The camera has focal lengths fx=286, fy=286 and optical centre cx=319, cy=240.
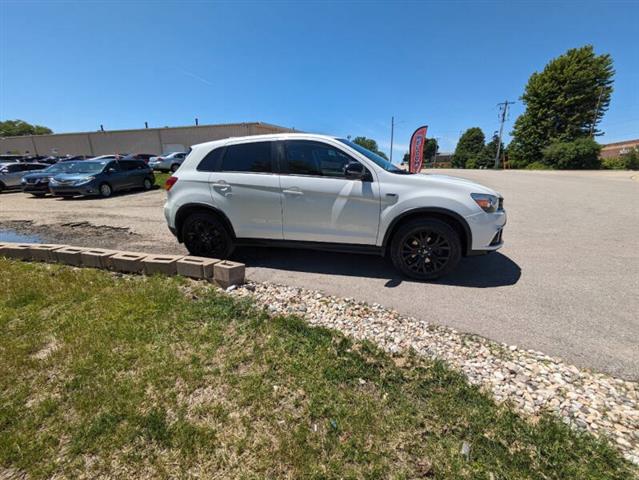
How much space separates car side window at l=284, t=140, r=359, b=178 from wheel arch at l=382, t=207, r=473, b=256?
3.20ft

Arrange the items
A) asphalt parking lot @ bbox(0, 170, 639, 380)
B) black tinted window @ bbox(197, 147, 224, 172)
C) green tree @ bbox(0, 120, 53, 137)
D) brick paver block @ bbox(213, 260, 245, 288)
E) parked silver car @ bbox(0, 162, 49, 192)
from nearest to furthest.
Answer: asphalt parking lot @ bbox(0, 170, 639, 380)
brick paver block @ bbox(213, 260, 245, 288)
black tinted window @ bbox(197, 147, 224, 172)
parked silver car @ bbox(0, 162, 49, 192)
green tree @ bbox(0, 120, 53, 137)

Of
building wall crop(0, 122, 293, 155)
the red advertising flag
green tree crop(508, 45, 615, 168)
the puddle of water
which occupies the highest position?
green tree crop(508, 45, 615, 168)

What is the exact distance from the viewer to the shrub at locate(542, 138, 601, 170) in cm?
3444

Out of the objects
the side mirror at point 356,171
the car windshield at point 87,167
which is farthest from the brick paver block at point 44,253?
the car windshield at point 87,167

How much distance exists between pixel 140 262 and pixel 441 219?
4.00 m

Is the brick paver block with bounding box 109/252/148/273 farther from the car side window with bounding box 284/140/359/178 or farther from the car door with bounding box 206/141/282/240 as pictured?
the car side window with bounding box 284/140/359/178

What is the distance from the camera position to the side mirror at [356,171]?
12.1 feet

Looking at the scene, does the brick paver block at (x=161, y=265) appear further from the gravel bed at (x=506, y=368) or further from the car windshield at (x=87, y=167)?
the car windshield at (x=87, y=167)

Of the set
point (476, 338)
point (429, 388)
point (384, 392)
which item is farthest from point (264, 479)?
point (476, 338)

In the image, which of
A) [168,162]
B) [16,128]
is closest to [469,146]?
[168,162]

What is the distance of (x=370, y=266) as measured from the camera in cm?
447

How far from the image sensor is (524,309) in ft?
10.5

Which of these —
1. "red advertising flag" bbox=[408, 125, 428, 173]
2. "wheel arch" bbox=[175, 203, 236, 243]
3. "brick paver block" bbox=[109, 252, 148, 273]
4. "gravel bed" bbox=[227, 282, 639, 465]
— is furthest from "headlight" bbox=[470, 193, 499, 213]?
"red advertising flag" bbox=[408, 125, 428, 173]

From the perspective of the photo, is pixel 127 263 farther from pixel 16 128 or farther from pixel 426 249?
pixel 16 128
